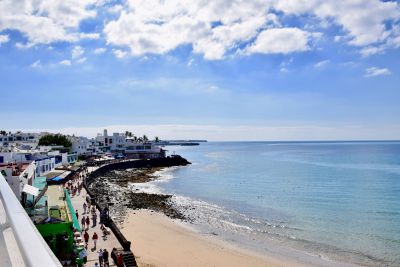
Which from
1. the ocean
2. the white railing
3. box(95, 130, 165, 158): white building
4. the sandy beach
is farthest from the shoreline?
box(95, 130, 165, 158): white building

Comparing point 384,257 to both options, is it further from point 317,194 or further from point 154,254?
point 317,194

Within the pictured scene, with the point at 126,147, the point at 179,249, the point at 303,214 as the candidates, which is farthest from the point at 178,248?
the point at 126,147

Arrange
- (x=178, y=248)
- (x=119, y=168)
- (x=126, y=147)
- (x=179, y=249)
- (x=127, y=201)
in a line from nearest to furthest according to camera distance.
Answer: (x=179, y=249), (x=178, y=248), (x=127, y=201), (x=119, y=168), (x=126, y=147)

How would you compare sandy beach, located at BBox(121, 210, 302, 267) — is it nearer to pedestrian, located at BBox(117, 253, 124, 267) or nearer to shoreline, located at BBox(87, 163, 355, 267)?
shoreline, located at BBox(87, 163, 355, 267)

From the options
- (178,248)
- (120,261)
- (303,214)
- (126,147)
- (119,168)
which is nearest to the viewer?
(120,261)

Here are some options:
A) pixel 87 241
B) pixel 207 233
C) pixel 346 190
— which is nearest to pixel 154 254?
pixel 87 241

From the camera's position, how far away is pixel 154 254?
84.6 ft

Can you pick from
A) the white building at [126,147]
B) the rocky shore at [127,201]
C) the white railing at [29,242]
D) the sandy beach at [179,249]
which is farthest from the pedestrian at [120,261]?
the white building at [126,147]

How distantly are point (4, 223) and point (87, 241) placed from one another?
2031 cm

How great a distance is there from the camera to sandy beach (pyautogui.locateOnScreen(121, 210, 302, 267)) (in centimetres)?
2455

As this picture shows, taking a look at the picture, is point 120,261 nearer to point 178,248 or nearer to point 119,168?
point 178,248

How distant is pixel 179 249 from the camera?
27.3 metres

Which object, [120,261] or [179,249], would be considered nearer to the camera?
[120,261]

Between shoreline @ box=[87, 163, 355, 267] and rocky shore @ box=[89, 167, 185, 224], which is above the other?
rocky shore @ box=[89, 167, 185, 224]
